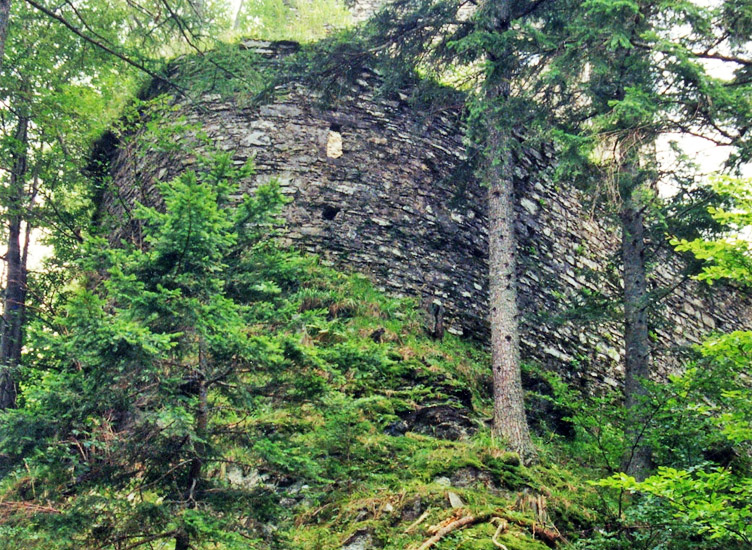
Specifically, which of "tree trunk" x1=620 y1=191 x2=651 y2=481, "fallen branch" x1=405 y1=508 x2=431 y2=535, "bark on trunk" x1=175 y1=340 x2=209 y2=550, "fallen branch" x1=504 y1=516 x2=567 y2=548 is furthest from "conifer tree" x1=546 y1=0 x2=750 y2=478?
"bark on trunk" x1=175 y1=340 x2=209 y2=550

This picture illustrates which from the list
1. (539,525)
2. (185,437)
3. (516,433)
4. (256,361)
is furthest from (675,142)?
(185,437)

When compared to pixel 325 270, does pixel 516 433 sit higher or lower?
lower

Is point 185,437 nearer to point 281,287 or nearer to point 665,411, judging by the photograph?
point 281,287

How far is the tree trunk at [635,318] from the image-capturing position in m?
7.47

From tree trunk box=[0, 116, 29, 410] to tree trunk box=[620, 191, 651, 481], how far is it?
23.5ft

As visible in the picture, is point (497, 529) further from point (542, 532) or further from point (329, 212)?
point (329, 212)

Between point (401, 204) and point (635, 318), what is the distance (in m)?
3.71

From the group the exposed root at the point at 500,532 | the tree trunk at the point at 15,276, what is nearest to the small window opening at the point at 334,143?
the tree trunk at the point at 15,276

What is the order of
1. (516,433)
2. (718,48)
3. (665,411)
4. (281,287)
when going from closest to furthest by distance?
(281,287), (665,411), (516,433), (718,48)

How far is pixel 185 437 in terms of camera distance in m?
4.79

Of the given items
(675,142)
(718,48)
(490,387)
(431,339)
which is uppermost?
(718,48)

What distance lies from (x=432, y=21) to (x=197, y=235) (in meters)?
5.98

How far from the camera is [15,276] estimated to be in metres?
9.03

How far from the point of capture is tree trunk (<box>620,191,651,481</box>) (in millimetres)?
7473
